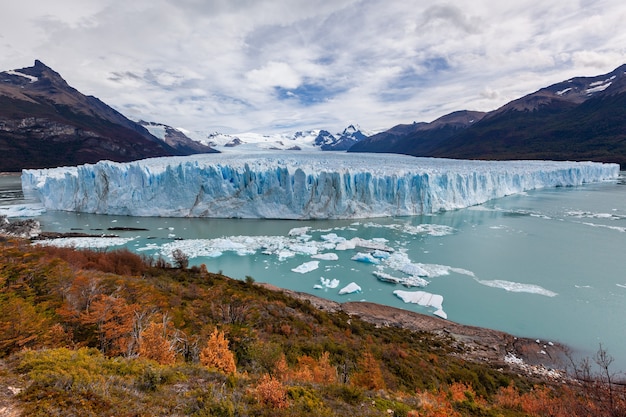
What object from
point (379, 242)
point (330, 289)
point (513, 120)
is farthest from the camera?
point (513, 120)

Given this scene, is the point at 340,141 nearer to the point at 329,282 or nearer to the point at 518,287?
the point at 329,282

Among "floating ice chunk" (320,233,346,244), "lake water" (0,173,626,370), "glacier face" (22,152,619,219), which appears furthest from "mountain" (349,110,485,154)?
"floating ice chunk" (320,233,346,244)

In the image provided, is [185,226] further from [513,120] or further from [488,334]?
[513,120]

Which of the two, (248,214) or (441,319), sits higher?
(248,214)

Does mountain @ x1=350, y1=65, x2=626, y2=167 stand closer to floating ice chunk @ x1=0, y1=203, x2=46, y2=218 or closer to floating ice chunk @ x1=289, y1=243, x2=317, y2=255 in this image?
floating ice chunk @ x1=289, y1=243, x2=317, y2=255

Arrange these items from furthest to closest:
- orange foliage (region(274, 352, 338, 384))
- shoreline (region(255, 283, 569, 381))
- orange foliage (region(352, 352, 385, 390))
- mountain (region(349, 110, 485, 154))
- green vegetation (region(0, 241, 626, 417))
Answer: mountain (region(349, 110, 485, 154)) < shoreline (region(255, 283, 569, 381)) < orange foliage (region(352, 352, 385, 390)) < orange foliage (region(274, 352, 338, 384)) < green vegetation (region(0, 241, 626, 417))

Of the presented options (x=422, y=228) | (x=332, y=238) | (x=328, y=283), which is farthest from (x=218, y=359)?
(x=422, y=228)

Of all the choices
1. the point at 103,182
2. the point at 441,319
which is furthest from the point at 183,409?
the point at 103,182
